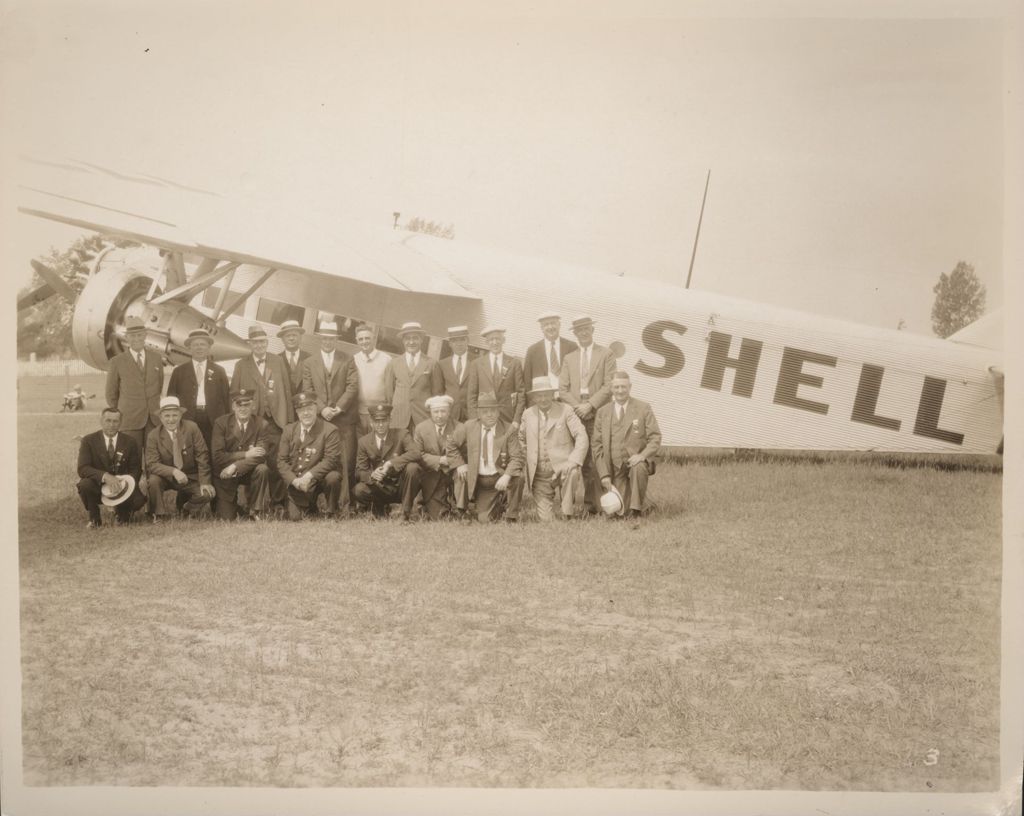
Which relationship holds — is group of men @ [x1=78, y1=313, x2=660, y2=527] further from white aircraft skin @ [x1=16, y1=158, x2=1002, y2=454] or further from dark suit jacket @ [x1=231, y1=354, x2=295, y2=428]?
white aircraft skin @ [x1=16, y1=158, x2=1002, y2=454]

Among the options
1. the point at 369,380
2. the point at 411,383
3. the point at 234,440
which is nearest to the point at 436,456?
the point at 411,383

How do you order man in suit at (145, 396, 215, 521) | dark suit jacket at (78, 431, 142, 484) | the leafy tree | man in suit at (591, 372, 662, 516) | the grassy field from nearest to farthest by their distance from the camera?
the grassy field
the leafy tree
dark suit jacket at (78, 431, 142, 484)
man in suit at (145, 396, 215, 521)
man in suit at (591, 372, 662, 516)

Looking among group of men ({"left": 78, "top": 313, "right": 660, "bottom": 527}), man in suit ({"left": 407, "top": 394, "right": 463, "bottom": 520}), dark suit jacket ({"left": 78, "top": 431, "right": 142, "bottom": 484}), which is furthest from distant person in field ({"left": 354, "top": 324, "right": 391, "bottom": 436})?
dark suit jacket ({"left": 78, "top": 431, "right": 142, "bottom": 484})

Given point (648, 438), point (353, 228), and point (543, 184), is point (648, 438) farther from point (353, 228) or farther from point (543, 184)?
point (353, 228)

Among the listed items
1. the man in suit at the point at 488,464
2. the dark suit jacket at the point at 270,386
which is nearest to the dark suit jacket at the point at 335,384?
the dark suit jacket at the point at 270,386

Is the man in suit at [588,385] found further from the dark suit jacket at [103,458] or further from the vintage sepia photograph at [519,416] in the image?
the dark suit jacket at [103,458]

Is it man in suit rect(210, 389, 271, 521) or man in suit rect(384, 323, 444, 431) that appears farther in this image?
man in suit rect(384, 323, 444, 431)
